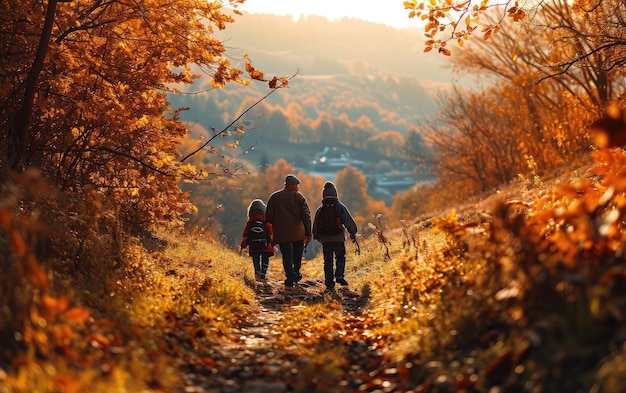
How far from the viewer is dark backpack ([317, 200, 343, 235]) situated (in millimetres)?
10898

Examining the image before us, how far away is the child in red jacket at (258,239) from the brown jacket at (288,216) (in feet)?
3.21

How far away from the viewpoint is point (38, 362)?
3.67 m

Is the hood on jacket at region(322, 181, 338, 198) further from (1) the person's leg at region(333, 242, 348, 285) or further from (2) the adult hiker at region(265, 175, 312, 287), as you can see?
(1) the person's leg at region(333, 242, 348, 285)

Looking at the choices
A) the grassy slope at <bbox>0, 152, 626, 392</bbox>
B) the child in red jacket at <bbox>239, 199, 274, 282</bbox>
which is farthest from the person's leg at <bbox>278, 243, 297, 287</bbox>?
the grassy slope at <bbox>0, 152, 626, 392</bbox>

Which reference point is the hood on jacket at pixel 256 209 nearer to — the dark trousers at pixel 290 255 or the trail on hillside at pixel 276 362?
the dark trousers at pixel 290 255

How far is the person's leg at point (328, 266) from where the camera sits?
10873mm

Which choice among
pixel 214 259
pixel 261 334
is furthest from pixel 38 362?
pixel 214 259

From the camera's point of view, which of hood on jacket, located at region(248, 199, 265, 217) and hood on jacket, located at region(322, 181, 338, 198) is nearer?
hood on jacket, located at region(322, 181, 338, 198)

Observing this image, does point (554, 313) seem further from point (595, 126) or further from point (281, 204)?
point (281, 204)

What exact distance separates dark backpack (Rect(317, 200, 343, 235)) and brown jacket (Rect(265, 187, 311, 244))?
1.58ft

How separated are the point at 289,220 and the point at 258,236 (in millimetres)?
1451

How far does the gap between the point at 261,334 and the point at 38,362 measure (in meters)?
3.21

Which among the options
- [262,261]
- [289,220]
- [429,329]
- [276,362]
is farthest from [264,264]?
[429,329]

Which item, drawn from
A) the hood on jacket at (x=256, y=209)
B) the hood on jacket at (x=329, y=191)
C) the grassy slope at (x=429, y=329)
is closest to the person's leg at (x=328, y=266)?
the hood on jacket at (x=329, y=191)
